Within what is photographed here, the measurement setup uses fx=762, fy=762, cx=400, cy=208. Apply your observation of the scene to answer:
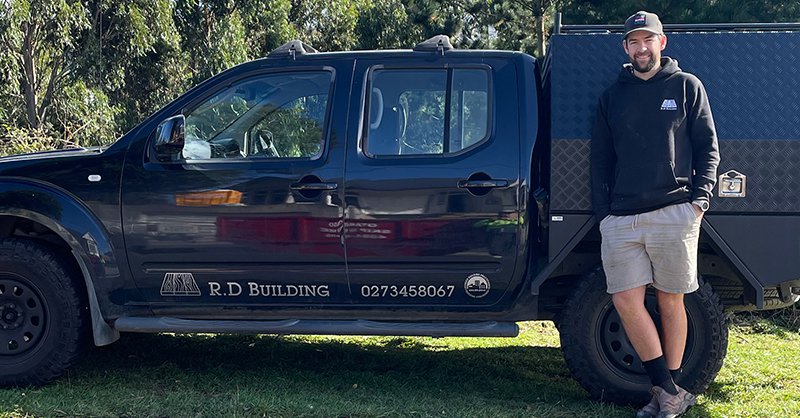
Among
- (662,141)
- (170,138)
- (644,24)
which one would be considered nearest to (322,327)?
(170,138)

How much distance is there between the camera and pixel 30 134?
9750mm

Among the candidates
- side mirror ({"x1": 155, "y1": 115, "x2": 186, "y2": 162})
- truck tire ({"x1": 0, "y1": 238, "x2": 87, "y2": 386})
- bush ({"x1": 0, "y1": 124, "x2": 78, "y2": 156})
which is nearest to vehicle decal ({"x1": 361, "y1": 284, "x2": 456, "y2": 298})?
side mirror ({"x1": 155, "y1": 115, "x2": 186, "y2": 162})

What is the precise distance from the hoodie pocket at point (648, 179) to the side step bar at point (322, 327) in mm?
964

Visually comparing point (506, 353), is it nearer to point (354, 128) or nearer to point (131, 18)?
point (354, 128)

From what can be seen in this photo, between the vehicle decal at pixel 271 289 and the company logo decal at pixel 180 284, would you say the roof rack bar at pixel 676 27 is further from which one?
the company logo decal at pixel 180 284

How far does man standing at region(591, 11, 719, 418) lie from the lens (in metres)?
3.69

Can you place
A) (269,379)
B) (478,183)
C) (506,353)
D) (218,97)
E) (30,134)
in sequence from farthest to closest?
(30,134) → (506,353) → (269,379) → (218,97) → (478,183)

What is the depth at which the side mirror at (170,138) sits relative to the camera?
13.4 ft

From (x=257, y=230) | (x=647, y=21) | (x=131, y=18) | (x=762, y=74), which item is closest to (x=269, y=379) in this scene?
(x=257, y=230)

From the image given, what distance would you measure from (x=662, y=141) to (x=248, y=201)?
2160 mm

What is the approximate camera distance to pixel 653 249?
3.77 meters

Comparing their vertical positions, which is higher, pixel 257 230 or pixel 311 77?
pixel 311 77

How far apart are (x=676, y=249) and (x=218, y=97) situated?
2586mm

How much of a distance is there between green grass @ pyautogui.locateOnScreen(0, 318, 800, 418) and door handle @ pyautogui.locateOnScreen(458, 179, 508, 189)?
3.89ft
